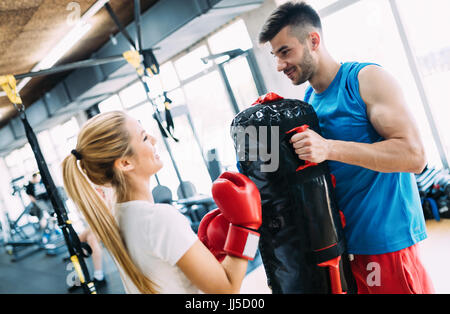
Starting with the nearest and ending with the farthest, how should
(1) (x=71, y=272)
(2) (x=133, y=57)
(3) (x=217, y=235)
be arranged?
(3) (x=217, y=235) < (1) (x=71, y=272) < (2) (x=133, y=57)

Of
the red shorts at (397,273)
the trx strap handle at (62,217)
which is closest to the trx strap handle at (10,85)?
the trx strap handle at (62,217)

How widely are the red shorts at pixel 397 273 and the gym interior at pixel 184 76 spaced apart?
0.63m

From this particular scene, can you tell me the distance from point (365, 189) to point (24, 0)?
1528 mm

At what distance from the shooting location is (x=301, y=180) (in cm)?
104

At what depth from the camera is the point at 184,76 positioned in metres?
6.21

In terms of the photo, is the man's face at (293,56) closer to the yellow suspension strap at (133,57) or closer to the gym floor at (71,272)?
the gym floor at (71,272)

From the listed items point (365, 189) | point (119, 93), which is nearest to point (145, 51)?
point (365, 189)

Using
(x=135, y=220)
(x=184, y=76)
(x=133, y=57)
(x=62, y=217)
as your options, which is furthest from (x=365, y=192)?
(x=184, y=76)

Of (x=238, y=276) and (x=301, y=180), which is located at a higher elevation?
(x=301, y=180)

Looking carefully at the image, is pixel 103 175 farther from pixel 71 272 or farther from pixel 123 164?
pixel 71 272

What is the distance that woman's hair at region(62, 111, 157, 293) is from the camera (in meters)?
0.90

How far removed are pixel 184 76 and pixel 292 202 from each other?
18.3 ft

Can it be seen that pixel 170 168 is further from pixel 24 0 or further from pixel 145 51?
pixel 24 0
